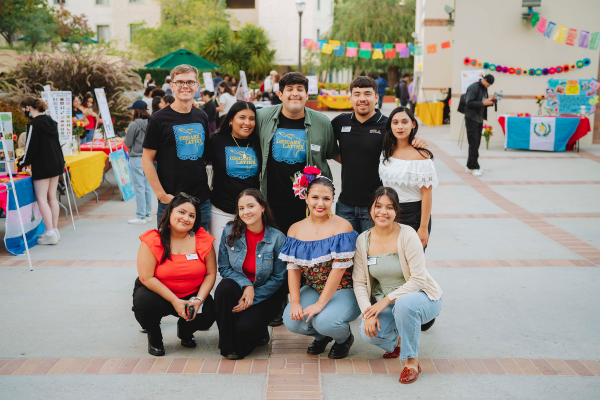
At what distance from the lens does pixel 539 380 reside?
3.17m

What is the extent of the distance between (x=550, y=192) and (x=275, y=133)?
244 inches

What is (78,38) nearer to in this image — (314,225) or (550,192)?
(550,192)

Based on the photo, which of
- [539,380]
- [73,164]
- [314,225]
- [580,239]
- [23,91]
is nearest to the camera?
[539,380]

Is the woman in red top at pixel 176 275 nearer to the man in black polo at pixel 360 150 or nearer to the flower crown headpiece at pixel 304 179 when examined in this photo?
the flower crown headpiece at pixel 304 179

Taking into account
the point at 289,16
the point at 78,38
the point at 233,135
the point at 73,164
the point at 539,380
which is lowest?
the point at 539,380

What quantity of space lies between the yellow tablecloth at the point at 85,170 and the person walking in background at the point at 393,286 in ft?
16.4

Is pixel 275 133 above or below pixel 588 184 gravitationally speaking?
above

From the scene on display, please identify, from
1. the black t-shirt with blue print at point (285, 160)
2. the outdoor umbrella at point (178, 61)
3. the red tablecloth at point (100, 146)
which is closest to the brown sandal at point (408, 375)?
the black t-shirt with blue print at point (285, 160)

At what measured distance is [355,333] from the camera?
12.9 ft

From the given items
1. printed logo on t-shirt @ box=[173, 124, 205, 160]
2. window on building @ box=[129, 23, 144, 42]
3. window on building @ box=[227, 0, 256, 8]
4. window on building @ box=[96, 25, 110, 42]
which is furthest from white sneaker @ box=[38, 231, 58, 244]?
window on building @ box=[227, 0, 256, 8]

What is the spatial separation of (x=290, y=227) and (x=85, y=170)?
4839 millimetres

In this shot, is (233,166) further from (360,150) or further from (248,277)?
(360,150)

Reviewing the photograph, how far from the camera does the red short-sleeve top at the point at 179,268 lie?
138 inches

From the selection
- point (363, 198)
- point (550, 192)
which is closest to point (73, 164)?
point (363, 198)
